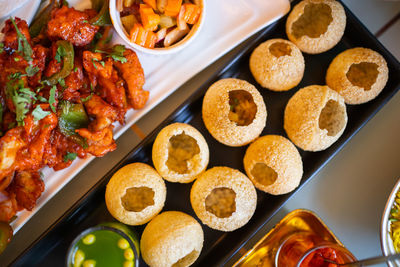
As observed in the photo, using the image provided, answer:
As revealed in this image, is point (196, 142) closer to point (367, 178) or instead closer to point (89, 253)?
point (89, 253)

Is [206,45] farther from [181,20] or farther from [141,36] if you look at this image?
[141,36]

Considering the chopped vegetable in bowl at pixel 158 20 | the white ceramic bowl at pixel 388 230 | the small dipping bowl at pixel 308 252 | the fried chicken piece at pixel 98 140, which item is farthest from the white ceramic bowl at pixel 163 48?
the white ceramic bowl at pixel 388 230

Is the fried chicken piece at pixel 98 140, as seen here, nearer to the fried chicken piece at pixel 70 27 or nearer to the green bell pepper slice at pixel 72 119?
the green bell pepper slice at pixel 72 119

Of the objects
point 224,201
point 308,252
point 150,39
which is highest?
point 150,39

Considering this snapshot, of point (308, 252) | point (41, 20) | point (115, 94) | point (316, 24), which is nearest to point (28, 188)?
point (115, 94)

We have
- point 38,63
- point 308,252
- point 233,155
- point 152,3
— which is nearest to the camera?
point 308,252

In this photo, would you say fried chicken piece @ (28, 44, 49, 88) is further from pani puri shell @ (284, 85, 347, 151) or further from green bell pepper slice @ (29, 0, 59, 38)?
pani puri shell @ (284, 85, 347, 151)
